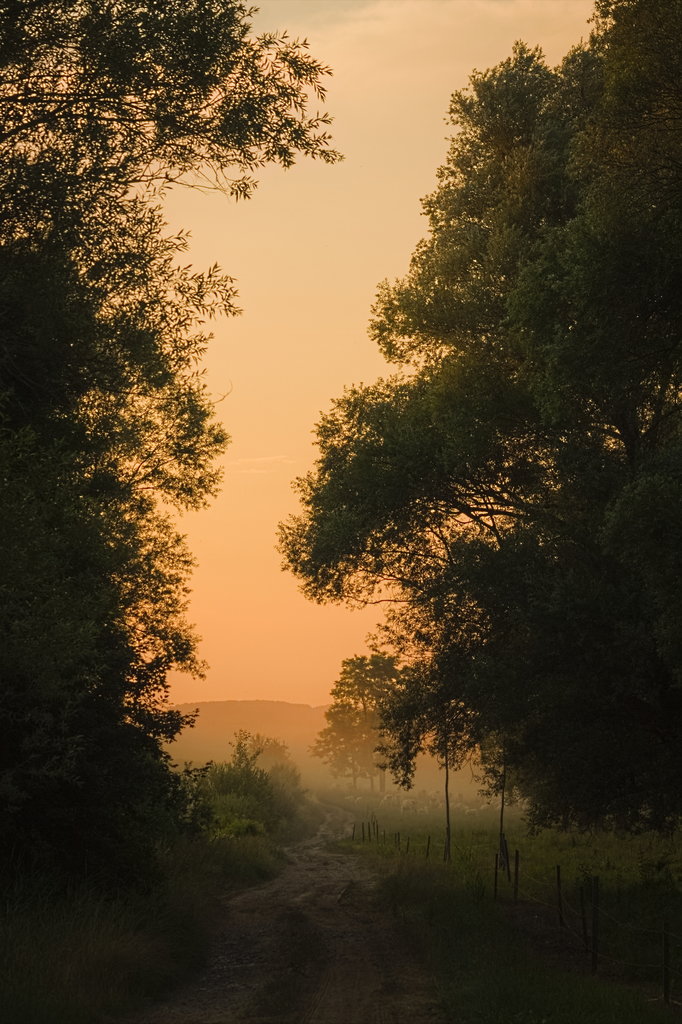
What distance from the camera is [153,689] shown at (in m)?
19.1

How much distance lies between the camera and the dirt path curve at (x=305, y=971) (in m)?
11.0

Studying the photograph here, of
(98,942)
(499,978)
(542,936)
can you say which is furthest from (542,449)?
(98,942)

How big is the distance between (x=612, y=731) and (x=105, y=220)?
12982 millimetres

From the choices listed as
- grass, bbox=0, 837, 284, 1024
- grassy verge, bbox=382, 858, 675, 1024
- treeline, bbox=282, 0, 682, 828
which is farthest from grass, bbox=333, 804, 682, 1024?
grass, bbox=0, 837, 284, 1024

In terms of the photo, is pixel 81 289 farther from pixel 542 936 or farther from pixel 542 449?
pixel 542 936

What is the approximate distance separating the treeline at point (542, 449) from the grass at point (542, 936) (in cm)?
197

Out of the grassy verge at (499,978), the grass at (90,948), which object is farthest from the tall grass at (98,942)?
the grassy verge at (499,978)

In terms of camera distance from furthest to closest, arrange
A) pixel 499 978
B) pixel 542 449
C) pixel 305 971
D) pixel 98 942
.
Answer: pixel 542 449
pixel 305 971
pixel 98 942
pixel 499 978

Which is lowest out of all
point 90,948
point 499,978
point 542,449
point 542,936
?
point 542,936

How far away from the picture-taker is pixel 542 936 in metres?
16.1

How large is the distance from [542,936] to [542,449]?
988 centimetres

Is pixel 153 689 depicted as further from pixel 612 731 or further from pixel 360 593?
pixel 612 731

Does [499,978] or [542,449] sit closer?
[499,978]

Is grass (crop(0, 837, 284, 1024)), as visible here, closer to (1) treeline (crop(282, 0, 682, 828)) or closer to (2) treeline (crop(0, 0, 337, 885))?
(2) treeline (crop(0, 0, 337, 885))
